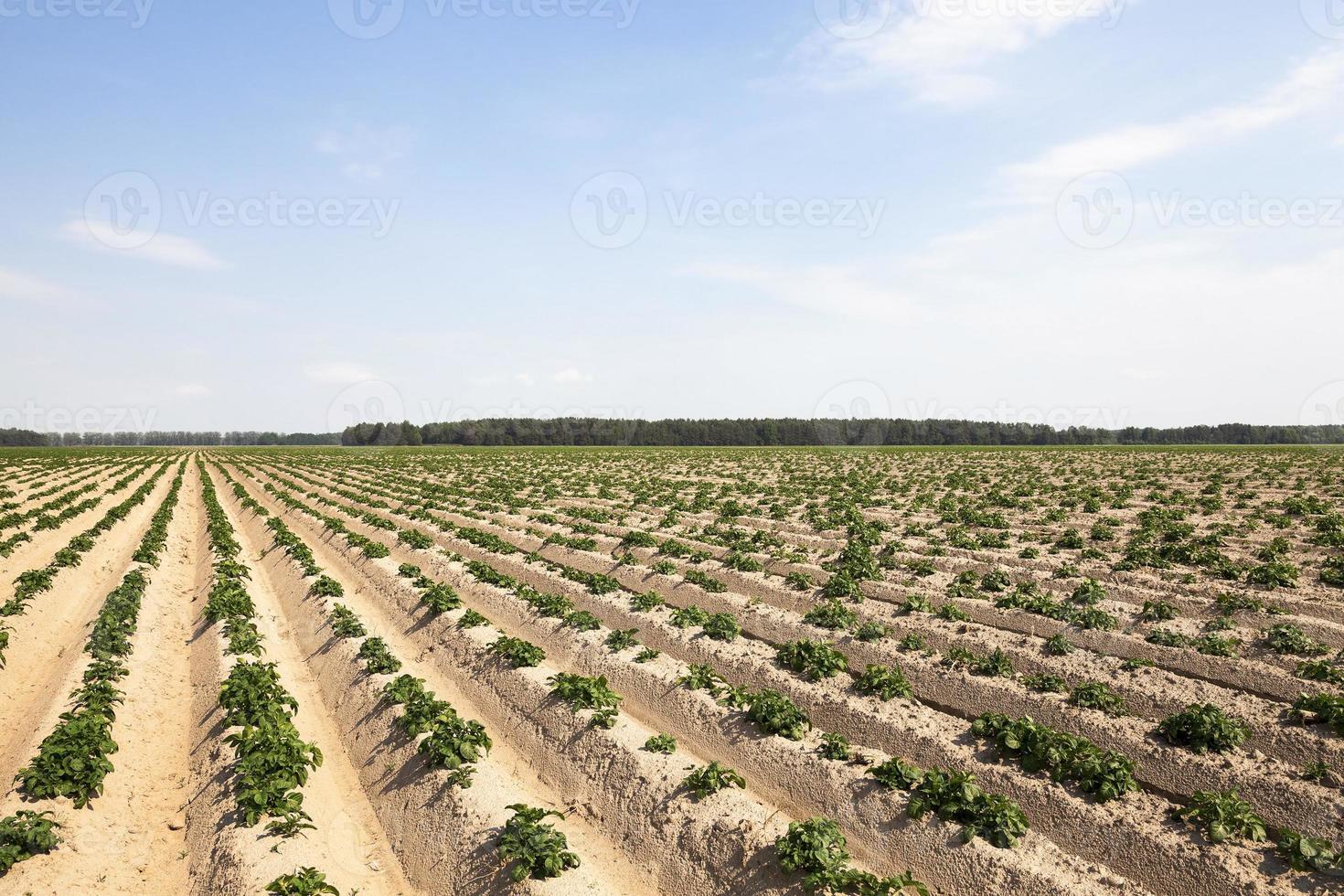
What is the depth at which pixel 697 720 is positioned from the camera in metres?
11.6

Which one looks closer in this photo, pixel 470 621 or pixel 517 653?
pixel 517 653

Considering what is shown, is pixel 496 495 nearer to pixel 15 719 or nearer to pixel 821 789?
pixel 15 719

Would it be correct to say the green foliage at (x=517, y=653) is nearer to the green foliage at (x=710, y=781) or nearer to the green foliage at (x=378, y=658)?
the green foliage at (x=378, y=658)

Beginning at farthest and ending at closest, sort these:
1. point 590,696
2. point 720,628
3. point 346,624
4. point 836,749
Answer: point 346,624
point 720,628
point 590,696
point 836,749

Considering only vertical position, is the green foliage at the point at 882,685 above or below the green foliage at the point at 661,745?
above

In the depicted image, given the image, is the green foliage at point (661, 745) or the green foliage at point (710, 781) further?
the green foliage at point (661, 745)

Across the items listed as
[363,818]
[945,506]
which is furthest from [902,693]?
[945,506]

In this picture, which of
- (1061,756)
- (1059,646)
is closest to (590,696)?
(1061,756)

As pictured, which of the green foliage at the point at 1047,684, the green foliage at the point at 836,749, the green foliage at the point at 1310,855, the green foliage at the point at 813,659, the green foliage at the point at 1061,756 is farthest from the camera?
the green foliage at the point at 813,659

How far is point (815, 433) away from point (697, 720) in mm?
171228

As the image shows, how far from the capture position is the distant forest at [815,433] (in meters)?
169

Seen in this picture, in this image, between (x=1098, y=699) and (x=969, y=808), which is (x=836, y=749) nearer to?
(x=969, y=808)

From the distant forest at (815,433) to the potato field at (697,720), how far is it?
149 metres

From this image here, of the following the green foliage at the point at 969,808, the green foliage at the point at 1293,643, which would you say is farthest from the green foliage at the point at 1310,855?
the green foliage at the point at 1293,643
